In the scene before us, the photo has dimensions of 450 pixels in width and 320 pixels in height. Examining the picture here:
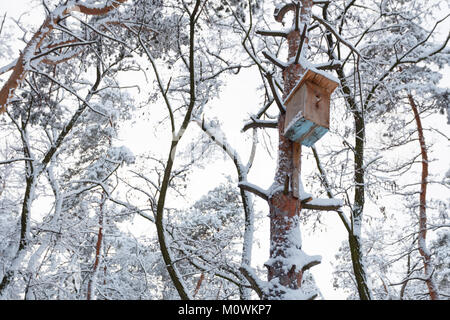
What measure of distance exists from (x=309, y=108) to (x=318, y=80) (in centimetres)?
28

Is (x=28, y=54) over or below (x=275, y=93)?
over

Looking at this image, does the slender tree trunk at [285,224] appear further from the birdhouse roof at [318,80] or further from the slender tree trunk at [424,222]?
the slender tree trunk at [424,222]

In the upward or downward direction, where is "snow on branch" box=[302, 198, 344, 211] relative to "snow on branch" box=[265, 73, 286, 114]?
downward

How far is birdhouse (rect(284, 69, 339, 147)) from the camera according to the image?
2.59m

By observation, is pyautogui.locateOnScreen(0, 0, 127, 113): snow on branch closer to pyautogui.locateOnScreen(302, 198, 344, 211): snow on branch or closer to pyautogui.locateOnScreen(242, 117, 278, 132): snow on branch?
pyautogui.locateOnScreen(242, 117, 278, 132): snow on branch

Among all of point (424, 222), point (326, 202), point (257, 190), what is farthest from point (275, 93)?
point (424, 222)

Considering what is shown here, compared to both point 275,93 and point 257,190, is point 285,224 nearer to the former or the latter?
point 257,190

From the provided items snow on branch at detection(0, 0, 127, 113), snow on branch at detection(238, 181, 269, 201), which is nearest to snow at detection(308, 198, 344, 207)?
snow on branch at detection(238, 181, 269, 201)

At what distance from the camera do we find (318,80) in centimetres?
273

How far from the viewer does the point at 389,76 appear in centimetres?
571

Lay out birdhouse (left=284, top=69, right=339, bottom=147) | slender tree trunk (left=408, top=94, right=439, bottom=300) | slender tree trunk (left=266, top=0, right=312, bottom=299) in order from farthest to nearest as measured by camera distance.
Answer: slender tree trunk (left=408, top=94, right=439, bottom=300)
birdhouse (left=284, top=69, right=339, bottom=147)
slender tree trunk (left=266, top=0, right=312, bottom=299)

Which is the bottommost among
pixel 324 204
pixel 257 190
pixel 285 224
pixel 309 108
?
pixel 285 224
